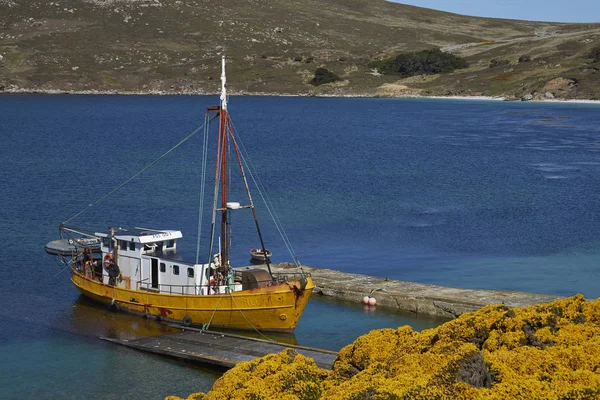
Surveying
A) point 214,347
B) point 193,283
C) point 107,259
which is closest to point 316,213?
point 107,259

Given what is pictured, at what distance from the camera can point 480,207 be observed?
224ft

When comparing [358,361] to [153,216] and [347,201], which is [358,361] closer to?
[153,216]

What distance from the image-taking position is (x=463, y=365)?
17.7m

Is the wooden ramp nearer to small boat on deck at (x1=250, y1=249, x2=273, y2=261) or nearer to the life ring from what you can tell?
the life ring

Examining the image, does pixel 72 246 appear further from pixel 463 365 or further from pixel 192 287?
pixel 463 365

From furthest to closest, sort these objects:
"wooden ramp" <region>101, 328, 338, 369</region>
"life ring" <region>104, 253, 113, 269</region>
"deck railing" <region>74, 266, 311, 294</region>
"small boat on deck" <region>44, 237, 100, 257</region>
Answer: "small boat on deck" <region>44, 237, 100, 257</region> → "life ring" <region>104, 253, 113, 269</region> → "deck railing" <region>74, 266, 311, 294</region> → "wooden ramp" <region>101, 328, 338, 369</region>

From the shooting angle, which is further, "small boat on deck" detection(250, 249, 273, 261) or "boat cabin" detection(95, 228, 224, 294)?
"small boat on deck" detection(250, 249, 273, 261)

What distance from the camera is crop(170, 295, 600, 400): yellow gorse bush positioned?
16688 mm

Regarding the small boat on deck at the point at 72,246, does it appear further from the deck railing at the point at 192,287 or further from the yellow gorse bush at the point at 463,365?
the yellow gorse bush at the point at 463,365

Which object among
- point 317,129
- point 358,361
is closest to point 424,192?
point 358,361

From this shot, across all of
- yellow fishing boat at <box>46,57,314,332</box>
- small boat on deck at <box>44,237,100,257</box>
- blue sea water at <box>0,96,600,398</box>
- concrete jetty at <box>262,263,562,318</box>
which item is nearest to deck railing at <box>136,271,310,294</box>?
yellow fishing boat at <box>46,57,314,332</box>

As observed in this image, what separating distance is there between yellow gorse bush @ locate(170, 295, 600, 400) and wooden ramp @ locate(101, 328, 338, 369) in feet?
28.8

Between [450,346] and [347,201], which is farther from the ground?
[450,346]

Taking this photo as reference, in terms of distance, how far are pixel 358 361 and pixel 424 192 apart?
55.4 meters
